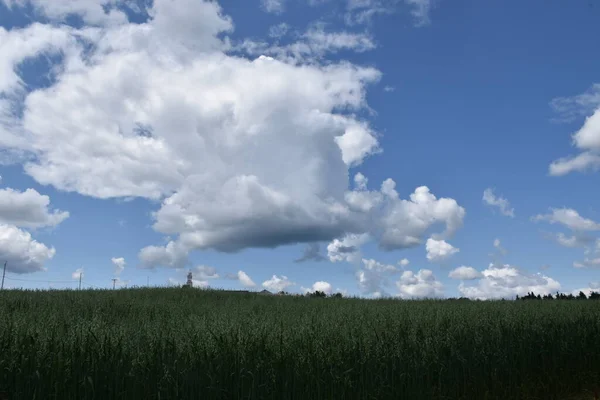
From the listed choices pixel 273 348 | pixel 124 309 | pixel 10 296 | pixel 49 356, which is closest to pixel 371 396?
pixel 273 348

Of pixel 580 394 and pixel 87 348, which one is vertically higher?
pixel 87 348

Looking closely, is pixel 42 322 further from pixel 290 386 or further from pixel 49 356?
pixel 290 386

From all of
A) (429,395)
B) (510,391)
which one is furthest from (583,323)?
(429,395)

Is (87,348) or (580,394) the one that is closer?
(87,348)

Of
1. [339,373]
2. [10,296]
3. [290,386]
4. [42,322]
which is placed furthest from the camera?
[10,296]

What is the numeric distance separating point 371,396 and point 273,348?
2351 millimetres

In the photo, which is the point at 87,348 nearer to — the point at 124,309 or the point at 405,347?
the point at 405,347

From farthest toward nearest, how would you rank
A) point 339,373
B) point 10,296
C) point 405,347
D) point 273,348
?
point 10,296 → point 405,347 → point 273,348 → point 339,373

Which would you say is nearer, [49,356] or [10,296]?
[49,356]

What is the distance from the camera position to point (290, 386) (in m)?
7.78

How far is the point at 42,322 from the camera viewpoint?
1373 cm

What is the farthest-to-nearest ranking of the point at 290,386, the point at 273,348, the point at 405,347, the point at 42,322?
Answer: 1. the point at 42,322
2. the point at 405,347
3. the point at 273,348
4. the point at 290,386

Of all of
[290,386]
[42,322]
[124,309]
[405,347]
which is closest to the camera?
[290,386]

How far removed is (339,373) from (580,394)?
622 cm
